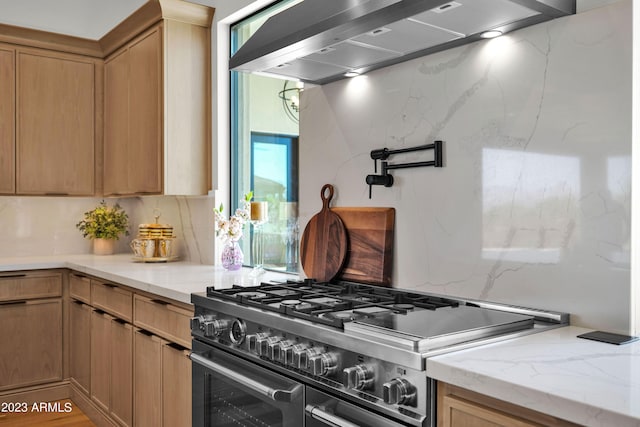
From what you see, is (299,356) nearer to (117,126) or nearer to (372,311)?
(372,311)

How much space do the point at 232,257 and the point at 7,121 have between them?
1.99 meters

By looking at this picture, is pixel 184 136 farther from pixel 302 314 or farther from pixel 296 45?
pixel 302 314

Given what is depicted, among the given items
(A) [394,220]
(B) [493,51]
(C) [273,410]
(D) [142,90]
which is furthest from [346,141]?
(D) [142,90]

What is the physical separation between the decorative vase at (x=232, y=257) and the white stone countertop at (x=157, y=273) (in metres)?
0.04

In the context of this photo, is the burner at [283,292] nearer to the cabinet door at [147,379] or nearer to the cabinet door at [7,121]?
the cabinet door at [147,379]

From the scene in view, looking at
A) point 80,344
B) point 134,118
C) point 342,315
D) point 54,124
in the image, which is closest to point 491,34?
point 342,315

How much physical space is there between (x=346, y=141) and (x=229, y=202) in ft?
4.21

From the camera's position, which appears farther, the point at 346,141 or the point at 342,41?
the point at 346,141

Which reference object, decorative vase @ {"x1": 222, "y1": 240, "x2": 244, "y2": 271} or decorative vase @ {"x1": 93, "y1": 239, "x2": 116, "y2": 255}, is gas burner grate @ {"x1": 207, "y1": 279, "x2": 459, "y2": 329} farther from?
decorative vase @ {"x1": 93, "y1": 239, "x2": 116, "y2": 255}

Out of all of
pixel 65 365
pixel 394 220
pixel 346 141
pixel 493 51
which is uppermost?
pixel 493 51

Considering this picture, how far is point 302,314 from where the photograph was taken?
1.70 metres

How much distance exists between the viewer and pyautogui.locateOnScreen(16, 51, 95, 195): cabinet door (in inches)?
155

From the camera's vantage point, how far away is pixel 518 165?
5.94ft

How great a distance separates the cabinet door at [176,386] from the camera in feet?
7.85
